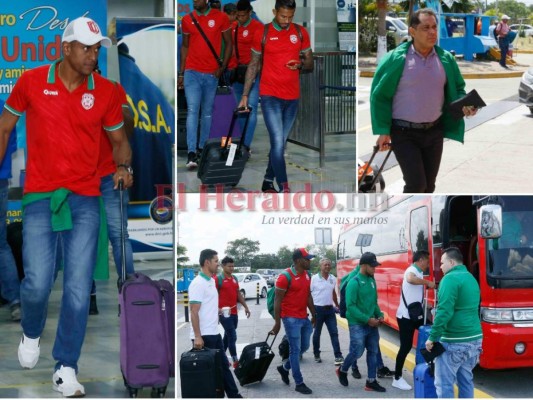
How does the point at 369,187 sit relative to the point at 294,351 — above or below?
above

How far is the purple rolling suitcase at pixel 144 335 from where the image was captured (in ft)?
17.6

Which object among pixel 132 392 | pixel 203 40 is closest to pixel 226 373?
pixel 132 392

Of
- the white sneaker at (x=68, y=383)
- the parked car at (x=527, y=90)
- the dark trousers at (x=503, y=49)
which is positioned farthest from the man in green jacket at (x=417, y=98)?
the dark trousers at (x=503, y=49)

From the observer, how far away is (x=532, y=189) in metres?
8.48

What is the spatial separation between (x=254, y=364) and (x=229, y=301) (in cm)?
51

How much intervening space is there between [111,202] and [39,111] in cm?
133

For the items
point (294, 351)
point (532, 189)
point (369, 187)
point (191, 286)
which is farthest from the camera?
point (532, 189)

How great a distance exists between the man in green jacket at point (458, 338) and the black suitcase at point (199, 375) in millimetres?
1235

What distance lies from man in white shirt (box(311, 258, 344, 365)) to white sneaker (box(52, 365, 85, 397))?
2013mm

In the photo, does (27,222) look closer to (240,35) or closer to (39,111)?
(39,111)

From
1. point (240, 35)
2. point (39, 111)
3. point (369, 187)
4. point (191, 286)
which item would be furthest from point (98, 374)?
point (240, 35)

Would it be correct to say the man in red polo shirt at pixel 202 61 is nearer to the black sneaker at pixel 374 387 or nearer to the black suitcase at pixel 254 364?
the black suitcase at pixel 254 364

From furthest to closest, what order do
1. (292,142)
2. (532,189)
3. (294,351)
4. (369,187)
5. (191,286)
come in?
(292,142), (532,189), (369,187), (294,351), (191,286)

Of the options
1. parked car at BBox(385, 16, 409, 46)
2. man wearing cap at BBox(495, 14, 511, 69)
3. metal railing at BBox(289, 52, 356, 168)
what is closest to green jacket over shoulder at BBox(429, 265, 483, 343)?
metal railing at BBox(289, 52, 356, 168)
